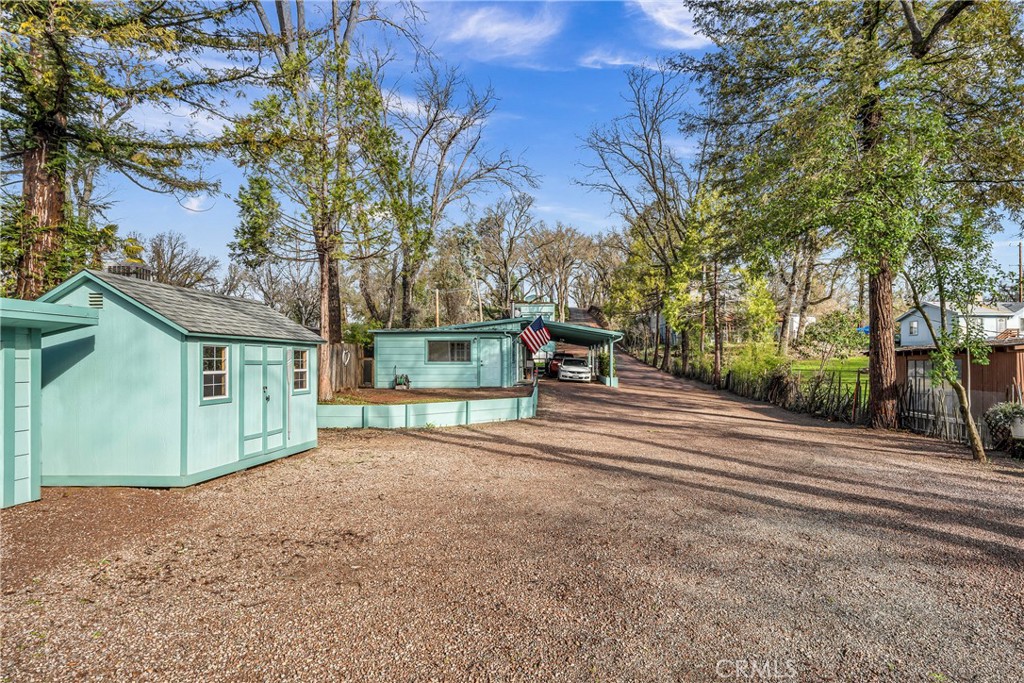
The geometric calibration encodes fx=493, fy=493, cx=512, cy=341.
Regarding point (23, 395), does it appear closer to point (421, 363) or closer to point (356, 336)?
point (421, 363)

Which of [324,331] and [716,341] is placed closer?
[324,331]

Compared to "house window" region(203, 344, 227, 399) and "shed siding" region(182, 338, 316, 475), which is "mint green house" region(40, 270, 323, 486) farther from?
"house window" region(203, 344, 227, 399)

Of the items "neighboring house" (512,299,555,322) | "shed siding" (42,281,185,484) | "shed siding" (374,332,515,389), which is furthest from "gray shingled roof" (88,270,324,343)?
"neighboring house" (512,299,555,322)

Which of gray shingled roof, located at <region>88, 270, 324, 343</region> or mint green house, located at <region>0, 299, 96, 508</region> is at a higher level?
gray shingled roof, located at <region>88, 270, 324, 343</region>

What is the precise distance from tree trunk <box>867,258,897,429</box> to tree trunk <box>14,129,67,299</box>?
59.6ft

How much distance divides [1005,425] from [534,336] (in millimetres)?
11897

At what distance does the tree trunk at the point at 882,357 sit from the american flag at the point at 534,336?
956cm

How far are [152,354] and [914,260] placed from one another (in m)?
13.4

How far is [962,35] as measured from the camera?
11.3m

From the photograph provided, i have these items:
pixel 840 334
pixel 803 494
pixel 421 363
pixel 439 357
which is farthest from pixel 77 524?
pixel 840 334

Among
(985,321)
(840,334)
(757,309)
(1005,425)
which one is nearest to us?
(1005,425)

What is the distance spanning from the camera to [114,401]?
21.6 ft

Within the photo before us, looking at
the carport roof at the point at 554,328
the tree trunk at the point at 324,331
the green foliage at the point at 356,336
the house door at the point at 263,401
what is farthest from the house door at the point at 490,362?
the house door at the point at 263,401
